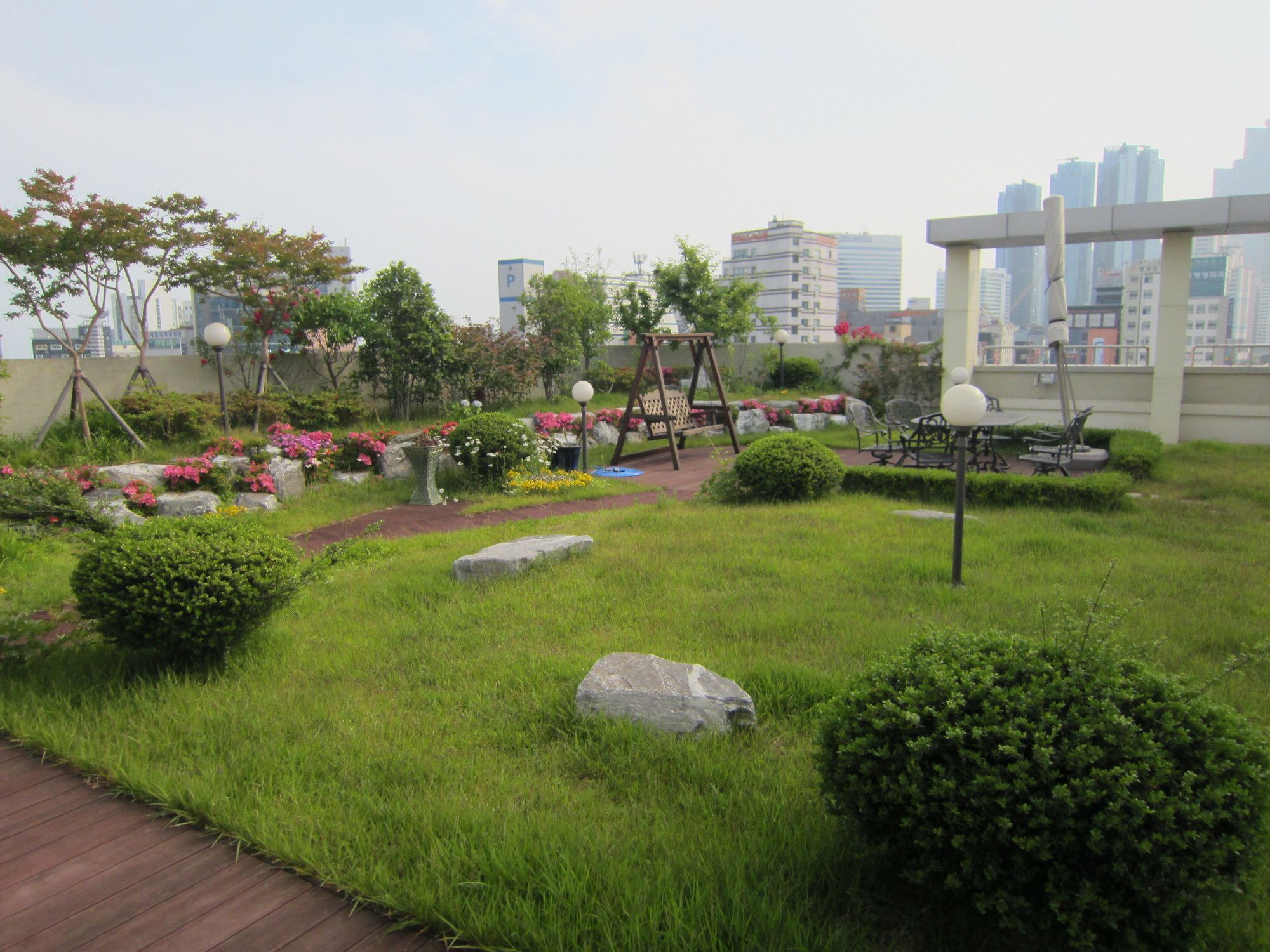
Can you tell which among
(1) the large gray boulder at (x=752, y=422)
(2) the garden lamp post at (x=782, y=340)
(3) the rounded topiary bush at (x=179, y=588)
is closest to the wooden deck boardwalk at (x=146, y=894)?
(3) the rounded topiary bush at (x=179, y=588)

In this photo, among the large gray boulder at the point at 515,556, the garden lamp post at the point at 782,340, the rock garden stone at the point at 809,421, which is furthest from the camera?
the garden lamp post at the point at 782,340

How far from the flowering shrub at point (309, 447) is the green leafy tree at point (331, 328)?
7.38 ft

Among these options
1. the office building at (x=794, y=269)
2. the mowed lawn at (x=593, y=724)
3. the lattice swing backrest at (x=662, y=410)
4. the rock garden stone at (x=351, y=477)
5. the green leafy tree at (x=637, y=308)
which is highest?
the office building at (x=794, y=269)

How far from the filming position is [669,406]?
1135cm

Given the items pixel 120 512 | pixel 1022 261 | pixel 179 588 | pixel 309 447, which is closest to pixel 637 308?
pixel 309 447

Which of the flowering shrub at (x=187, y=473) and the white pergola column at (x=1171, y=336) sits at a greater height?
the white pergola column at (x=1171, y=336)

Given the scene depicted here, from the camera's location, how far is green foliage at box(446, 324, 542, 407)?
11.7m

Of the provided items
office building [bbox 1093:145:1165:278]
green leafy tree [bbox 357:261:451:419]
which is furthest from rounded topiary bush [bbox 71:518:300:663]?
office building [bbox 1093:145:1165:278]

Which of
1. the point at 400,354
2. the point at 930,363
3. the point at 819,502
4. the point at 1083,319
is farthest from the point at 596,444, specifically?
the point at 1083,319

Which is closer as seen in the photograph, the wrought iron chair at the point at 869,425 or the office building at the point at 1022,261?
the wrought iron chair at the point at 869,425

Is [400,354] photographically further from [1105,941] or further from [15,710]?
[1105,941]

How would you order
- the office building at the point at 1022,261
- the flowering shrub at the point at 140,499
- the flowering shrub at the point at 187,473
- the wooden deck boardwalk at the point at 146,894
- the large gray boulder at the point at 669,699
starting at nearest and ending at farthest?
the wooden deck boardwalk at the point at 146,894, the large gray boulder at the point at 669,699, the flowering shrub at the point at 140,499, the flowering shrub at the point at 187,473, the office building at the point at 1022,261

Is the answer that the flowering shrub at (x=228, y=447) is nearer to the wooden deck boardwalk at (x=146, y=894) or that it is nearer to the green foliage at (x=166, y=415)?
the green foliage at (x=166, y=415)

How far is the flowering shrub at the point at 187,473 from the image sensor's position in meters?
7.80
